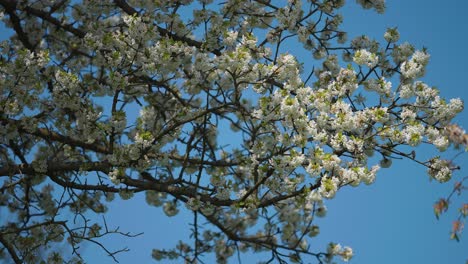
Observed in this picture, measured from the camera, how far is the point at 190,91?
869 cm

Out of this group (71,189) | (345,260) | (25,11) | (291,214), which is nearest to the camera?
(71,189)

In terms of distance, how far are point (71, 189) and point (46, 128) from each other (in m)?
0.80

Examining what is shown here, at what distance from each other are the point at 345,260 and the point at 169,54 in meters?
3.56

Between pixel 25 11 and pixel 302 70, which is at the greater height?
pixel 25 11

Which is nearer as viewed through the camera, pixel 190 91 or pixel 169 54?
pixel 169 54

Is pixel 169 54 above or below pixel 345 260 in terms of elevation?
above

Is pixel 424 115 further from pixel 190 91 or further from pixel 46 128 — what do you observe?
pixel 46 128

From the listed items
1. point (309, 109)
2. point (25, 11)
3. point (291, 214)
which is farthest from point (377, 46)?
point (25, 11)

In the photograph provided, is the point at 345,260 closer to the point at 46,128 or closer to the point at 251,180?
the point at 251,180

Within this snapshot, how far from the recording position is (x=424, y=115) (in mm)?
6801

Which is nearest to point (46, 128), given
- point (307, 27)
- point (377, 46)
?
point (307, 27)

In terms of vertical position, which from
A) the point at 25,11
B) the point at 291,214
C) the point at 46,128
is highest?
the point at 25,11

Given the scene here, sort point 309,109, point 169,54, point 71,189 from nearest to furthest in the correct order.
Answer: point 309,109 → point 169,54 → point 71,189

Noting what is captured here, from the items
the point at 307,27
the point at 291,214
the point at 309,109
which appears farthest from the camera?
the point at 291,214
